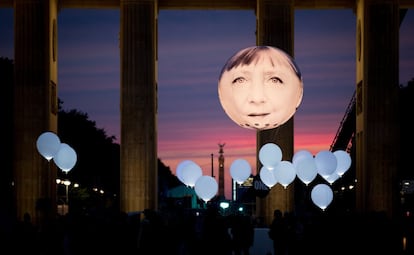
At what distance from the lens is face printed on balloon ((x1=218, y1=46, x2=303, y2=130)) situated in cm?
3400

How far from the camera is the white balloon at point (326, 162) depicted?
43.1 meters

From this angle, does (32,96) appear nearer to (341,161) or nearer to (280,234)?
(341,161)

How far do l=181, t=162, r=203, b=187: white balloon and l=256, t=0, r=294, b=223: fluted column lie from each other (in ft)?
38.1

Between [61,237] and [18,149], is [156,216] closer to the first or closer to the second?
[61,237]

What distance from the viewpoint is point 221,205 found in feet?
161

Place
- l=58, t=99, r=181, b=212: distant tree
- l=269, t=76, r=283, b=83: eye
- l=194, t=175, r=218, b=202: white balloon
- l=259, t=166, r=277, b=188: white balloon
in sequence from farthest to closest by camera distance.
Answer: l=58, t=99, r=181, b=212: distant tree → l=259, t=166, r=277, b=188: white balloon → l=194, t=175, r=218, b=202: white balloon → l=269, t=76, r=283, b=83: eye

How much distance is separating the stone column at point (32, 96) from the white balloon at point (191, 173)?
12573 mm

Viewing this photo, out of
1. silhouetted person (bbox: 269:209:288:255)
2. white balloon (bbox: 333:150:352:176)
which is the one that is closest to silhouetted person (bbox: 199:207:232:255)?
silhouetted person (bbox: 269:209:288:255)

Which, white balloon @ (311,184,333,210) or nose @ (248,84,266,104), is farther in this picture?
white balloon @ (311,184,333,210)

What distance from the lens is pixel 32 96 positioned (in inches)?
2254

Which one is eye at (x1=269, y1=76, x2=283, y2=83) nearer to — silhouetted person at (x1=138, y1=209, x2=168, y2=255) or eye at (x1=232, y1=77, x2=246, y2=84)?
eye at (x1=232, y1=77, x2=246, y2=84)

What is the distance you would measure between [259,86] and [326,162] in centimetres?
973

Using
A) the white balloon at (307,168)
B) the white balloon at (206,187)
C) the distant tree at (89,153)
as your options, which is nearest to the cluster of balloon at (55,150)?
the white balloon at (206,187)

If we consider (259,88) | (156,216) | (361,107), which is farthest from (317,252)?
(361,107)
